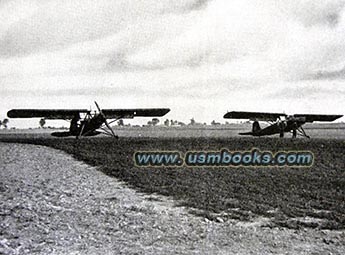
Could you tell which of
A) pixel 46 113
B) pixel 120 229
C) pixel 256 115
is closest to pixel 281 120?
pixel 256 115

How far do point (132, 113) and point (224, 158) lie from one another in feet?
46.8

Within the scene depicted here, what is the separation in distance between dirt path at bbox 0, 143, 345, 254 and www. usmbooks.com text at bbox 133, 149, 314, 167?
7.85 m

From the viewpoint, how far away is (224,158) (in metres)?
24.3

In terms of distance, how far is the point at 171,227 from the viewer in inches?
406

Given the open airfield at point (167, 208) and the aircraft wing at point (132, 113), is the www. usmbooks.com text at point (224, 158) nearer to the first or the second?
the open airfield at point (167, 208)

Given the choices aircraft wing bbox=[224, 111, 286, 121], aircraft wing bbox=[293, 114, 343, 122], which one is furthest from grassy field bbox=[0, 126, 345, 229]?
aircraft wing bbox=[293, 114, 343, 122]

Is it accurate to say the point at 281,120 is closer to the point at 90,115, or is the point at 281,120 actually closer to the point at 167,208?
the point at 90,115

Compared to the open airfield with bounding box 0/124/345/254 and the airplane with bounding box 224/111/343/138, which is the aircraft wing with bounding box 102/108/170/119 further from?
the open airfield with bounding box 0/124/345/254

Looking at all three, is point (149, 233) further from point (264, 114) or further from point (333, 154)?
point (264, 114)

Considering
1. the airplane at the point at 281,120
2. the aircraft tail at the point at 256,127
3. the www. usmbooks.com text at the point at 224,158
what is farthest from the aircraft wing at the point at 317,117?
the www. usmbooks.com text at the point at 224,158

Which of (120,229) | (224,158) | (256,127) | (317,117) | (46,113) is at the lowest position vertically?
(120,229)

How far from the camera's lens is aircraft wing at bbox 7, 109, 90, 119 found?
104 ft

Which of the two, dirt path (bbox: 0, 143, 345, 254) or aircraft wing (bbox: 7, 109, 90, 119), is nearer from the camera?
dirt path (bbox: 0, 143, 345, 254)

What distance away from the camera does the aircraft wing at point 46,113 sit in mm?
31822
